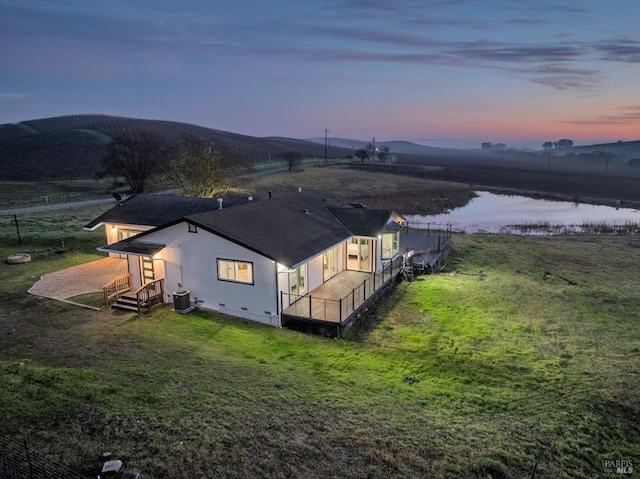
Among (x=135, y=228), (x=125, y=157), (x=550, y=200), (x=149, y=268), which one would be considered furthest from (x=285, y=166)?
(x=149, y=268)

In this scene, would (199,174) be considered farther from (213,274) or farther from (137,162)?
(213,274)

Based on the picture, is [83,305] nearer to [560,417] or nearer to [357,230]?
[357,230]

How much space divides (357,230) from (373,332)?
6.80 m

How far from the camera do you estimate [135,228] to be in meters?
22.9

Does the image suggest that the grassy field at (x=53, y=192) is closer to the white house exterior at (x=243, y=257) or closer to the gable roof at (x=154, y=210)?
the gable roof at (x=154, y=210)

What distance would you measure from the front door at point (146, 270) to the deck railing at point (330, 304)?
6298 millimetres

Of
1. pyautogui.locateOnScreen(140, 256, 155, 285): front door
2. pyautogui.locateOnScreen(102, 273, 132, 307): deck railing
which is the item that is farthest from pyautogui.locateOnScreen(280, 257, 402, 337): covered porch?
pyautogui.locateOnScreen(102, 273, 132, 307): deck railing

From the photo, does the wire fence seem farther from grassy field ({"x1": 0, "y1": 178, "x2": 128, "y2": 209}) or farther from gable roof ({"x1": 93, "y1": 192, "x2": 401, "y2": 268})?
grassy field ({"x1": 0, "y1": 178, "x2": 128, "y2": 209})

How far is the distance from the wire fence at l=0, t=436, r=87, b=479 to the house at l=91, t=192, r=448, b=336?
28.0 ft

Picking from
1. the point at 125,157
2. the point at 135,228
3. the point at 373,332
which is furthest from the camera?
the point at 125,157

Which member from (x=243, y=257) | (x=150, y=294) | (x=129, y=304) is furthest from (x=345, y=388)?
(x=129, y=304)

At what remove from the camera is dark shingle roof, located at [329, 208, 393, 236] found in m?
20.1

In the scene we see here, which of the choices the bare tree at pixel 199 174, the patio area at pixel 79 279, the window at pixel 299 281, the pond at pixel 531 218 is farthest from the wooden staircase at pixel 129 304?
the pond at pixel 531 218

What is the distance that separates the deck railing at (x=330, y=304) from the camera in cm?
1477
